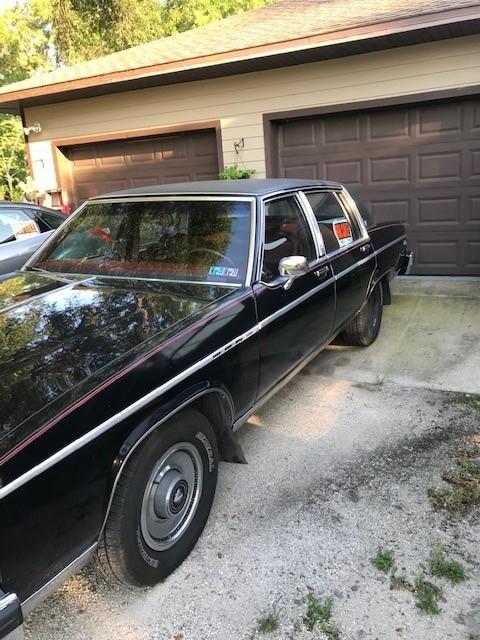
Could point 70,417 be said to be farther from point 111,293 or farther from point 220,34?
point 220,34

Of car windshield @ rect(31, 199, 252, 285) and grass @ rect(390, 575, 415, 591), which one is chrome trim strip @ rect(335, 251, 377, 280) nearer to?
car windshield @ rect(31, 199, 252, 285)

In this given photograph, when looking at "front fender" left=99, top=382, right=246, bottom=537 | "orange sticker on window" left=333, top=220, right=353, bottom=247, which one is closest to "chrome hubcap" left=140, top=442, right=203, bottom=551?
"front fender" left=99, top=382, right=246, bottom=537

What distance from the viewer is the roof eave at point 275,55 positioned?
6812 millimetres

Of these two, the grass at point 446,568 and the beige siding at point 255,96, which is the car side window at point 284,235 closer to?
the grass at point 446,568

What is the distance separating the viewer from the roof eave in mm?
6812

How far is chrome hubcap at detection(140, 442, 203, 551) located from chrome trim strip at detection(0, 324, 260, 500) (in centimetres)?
32

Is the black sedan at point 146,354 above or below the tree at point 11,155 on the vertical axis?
below

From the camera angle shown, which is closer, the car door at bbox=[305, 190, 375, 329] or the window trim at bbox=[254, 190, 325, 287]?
the window trim at bbox=[254, 190, 325, 287]

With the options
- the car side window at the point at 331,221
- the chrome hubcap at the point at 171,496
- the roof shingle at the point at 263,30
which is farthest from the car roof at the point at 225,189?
the roof shingle at the point at 263,30

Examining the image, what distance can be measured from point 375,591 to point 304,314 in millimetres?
1777

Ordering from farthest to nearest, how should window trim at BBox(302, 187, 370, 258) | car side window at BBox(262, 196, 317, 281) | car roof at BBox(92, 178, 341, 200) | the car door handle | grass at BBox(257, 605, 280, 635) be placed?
window trim at BBox(302, 187, 370, 258) → the car door handle → car roof at BBox(92, 178, 341, 200) → car side window at BBox(262, 196, 317, 281) → grass at BBox(257, 605, 280, 635)

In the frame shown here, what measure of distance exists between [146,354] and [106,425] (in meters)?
0.38

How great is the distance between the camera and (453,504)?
3.04m

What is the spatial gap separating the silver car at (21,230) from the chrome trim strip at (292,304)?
3.31 metres
